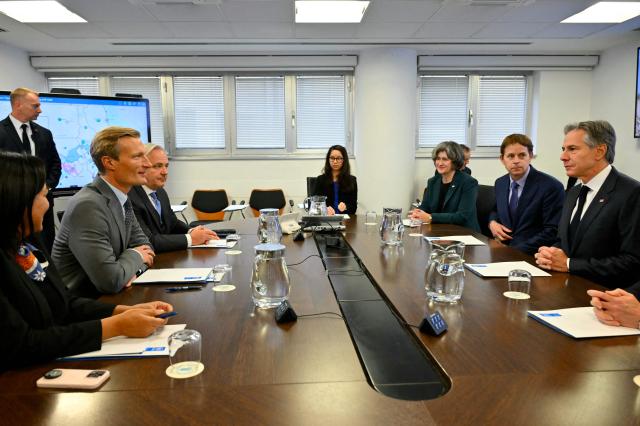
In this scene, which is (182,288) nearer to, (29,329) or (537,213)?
(29,329)

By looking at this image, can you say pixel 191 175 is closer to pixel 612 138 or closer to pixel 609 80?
pixel 612 138

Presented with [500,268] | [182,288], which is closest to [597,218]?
[500,268]

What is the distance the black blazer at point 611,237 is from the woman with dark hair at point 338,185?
2.34 m

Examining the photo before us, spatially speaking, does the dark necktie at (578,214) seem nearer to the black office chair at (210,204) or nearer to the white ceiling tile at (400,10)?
the white ceiling tile at (400,10)

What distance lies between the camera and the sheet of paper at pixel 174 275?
6.19 ft

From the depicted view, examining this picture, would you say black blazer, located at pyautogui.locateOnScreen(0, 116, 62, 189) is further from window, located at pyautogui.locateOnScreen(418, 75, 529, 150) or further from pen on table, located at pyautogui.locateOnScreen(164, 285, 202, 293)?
window, located at pyautogui.locateOnScreen(418, 75, 529, 150)

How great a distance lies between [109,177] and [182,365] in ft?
4.10

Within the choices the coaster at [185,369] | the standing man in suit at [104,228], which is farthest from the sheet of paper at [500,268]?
the standing man in suit at [104,228]

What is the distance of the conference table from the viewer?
0.93 meters

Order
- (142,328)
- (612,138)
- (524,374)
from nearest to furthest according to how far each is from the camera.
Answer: (524,374) → (142,328) → (612,138)

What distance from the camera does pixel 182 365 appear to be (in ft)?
3.73

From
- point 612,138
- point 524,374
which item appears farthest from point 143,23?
point 524,374

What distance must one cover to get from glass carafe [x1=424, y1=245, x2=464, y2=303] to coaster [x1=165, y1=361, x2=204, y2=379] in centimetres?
88

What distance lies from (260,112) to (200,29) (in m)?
1.73
